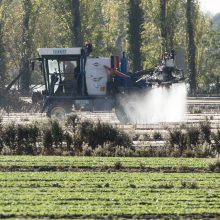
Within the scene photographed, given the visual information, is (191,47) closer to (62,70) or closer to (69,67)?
(62,70)

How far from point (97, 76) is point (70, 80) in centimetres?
121

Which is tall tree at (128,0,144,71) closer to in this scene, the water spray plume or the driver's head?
the water spray plume

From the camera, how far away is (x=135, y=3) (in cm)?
6225

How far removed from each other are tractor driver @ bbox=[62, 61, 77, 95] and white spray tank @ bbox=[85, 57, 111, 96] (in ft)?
1.96

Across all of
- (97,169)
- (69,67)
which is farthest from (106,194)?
(69,67)

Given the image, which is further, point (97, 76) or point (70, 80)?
point (70, 80)

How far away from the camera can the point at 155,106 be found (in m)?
38.3

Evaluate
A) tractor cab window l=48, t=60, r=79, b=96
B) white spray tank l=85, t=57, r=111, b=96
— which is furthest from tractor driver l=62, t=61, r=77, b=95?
white spray tank l=85, t=57, r=111, b=96

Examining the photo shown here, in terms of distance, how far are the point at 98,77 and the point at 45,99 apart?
250 centimetres

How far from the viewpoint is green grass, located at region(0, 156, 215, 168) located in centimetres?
2142

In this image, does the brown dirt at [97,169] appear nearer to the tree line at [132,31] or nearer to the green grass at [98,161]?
the green grass at [98,161]

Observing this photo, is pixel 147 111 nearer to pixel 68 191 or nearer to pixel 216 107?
pixel 216 107

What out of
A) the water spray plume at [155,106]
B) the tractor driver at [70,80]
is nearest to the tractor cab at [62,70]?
the tractor driver at [70,80]

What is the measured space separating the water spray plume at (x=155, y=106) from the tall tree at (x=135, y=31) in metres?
23.4
